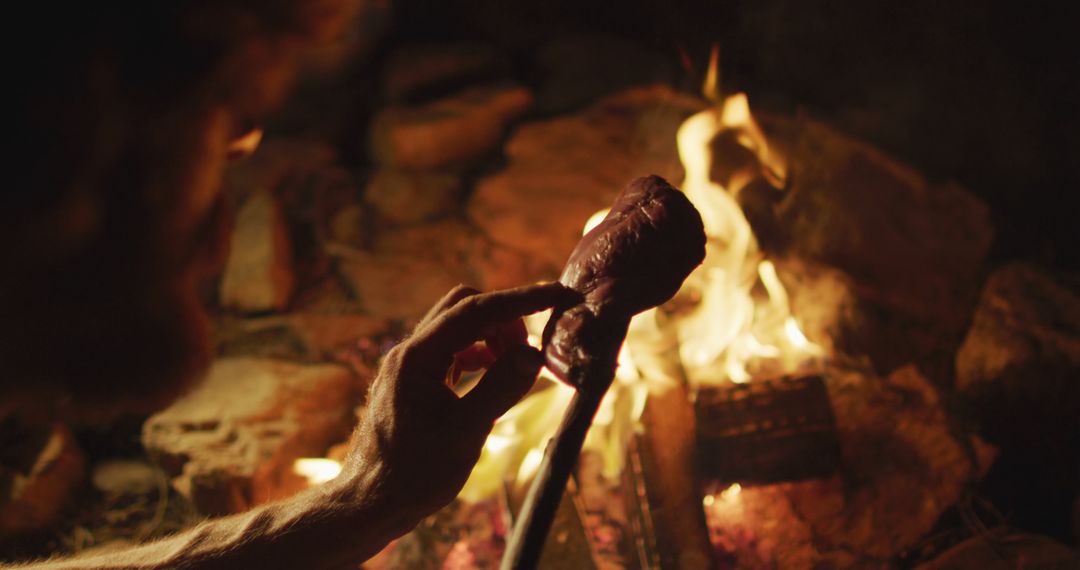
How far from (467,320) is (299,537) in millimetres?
875

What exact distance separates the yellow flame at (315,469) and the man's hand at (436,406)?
1.56m

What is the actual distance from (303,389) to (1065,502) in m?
3.89

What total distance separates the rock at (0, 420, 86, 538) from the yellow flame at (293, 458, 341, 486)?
1.41 m

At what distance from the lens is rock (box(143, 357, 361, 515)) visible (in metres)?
3.47

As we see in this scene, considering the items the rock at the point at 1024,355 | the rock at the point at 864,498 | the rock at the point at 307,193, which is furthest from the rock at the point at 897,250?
the rock at the point at 307,193

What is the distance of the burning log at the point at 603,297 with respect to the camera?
1842 mm

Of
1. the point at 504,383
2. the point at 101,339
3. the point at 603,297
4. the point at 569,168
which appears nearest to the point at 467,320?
the point at 504,383

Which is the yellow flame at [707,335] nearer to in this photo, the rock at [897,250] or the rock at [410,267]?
the rock at [897,250]

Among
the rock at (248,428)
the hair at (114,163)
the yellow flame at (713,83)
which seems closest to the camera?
the hair at (114,163)

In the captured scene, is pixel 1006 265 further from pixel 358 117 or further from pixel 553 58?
pixel 358 117

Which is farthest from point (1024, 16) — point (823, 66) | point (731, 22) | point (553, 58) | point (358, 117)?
point (358, 117)

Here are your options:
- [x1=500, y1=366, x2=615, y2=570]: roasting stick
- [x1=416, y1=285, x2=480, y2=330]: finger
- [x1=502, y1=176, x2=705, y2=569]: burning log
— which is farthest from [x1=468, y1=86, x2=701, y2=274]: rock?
[x1=500, y1=366, x2=615, y2=570]: roasting stick

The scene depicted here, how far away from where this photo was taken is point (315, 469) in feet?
11.8

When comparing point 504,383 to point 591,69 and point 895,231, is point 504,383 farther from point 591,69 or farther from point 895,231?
point 591,69
